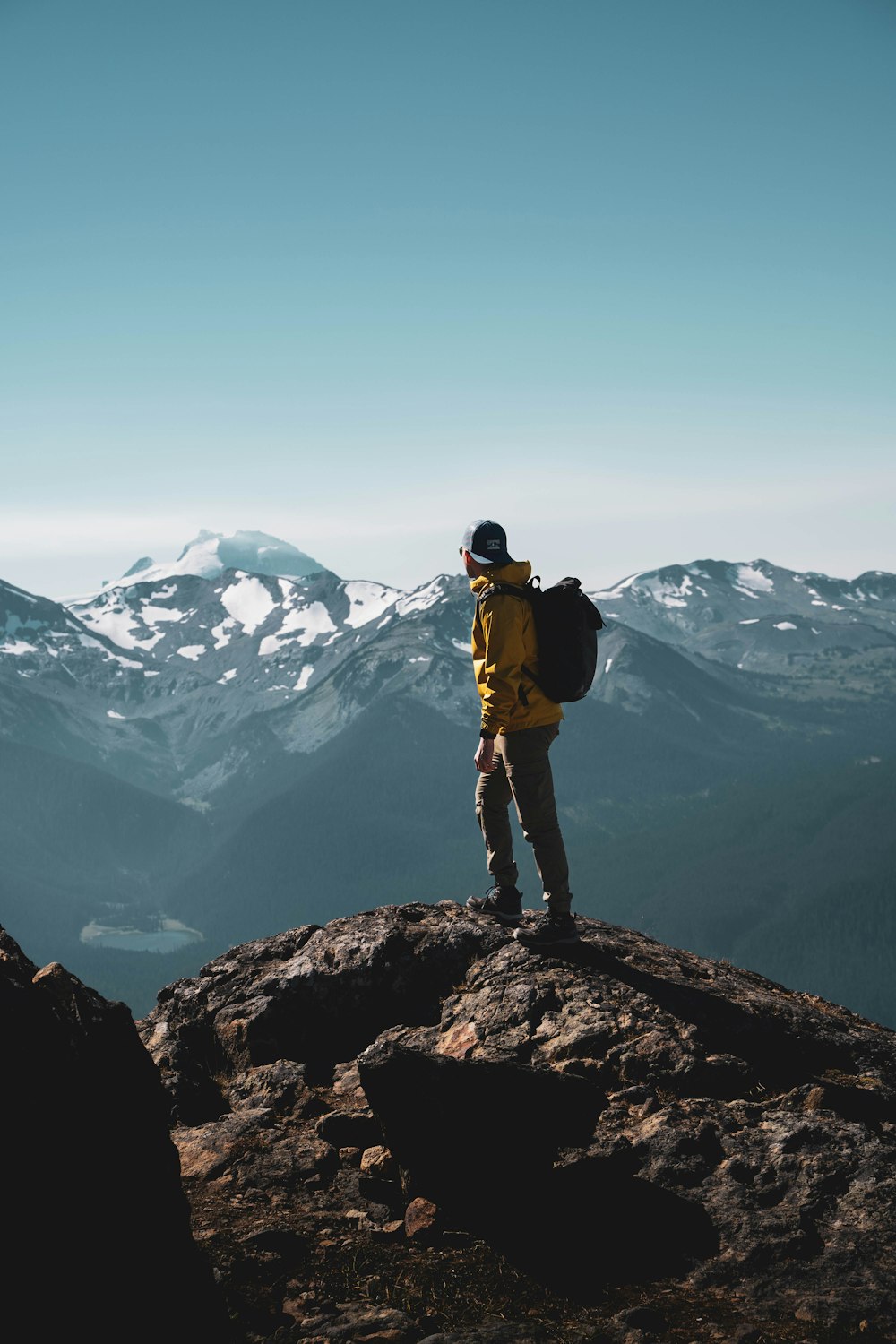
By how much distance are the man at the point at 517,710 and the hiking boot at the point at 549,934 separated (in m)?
0.01

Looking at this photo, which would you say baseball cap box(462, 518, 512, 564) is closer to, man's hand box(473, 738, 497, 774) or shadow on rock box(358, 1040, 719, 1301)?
man's hand box(473, 738, 497, 774)

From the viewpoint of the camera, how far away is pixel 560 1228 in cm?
896

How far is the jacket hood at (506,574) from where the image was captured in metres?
14.2

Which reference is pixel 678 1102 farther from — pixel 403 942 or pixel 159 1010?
pixel 159 1010

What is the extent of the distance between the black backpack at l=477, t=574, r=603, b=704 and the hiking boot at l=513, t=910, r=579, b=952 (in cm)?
339

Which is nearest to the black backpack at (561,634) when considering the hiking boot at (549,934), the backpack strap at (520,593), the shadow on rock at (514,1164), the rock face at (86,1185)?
the backpack strap at (520,593)

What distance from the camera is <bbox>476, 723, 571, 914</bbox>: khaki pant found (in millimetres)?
14273

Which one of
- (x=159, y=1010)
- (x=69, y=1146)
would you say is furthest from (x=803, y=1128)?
(x=159, y=1010)

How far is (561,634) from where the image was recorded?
14195 mm

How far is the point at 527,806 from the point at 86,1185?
342 inches

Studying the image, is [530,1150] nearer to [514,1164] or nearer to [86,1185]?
[514,1164]

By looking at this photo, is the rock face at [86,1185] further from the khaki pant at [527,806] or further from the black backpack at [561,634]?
the black backpack at [561,634]

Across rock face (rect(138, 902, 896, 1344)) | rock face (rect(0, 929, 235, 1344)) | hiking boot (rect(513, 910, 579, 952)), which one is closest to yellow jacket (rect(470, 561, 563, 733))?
hiking boot (rect(513, 910, 579, 952))

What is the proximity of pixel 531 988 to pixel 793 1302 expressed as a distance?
5570 millimetres
